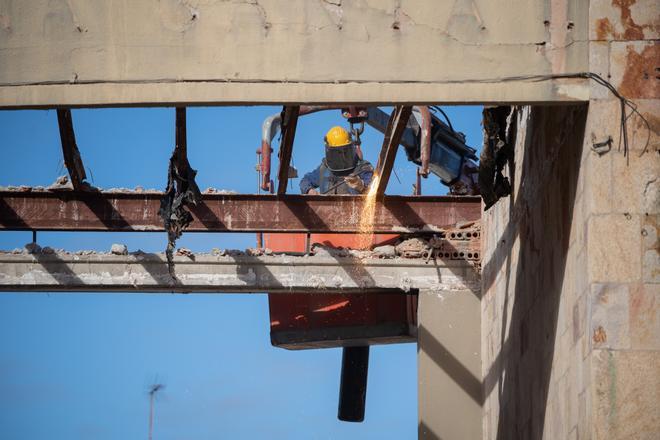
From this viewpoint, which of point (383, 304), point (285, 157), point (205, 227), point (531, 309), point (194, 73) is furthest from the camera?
point (383, 304)

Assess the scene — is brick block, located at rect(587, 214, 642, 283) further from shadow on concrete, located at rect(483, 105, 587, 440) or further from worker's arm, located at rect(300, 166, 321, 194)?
worker's arm, located at rect(300, 166, 321, 194)

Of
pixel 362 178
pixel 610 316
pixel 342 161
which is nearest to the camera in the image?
pixel 610 316

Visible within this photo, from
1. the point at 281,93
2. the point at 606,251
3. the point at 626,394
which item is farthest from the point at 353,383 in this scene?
the point at 626,394

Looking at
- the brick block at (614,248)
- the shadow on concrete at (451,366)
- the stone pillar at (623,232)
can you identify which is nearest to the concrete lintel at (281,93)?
the stone pillar at (623,232)

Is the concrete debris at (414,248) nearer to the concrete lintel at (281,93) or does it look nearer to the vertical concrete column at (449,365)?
the vertical concrete column at (449,365)

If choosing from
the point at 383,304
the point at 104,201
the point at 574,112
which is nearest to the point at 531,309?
the point at 574,112

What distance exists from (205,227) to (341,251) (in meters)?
2.07

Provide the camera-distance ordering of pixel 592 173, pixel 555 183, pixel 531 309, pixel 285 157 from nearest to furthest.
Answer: pixel 592 173 < pixel 555 183 < pixel 531 309 < pixel 285 157

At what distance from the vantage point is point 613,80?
9.42 metres

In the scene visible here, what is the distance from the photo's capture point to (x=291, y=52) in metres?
9.86

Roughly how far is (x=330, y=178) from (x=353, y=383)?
527 cm

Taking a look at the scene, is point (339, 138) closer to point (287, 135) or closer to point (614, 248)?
point (287, 135)

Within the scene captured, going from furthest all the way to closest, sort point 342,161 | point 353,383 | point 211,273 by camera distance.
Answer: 1. point 353,383
2. point 342,161
3. point 211,273

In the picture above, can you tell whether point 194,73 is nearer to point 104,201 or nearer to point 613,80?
→ point 613,80
